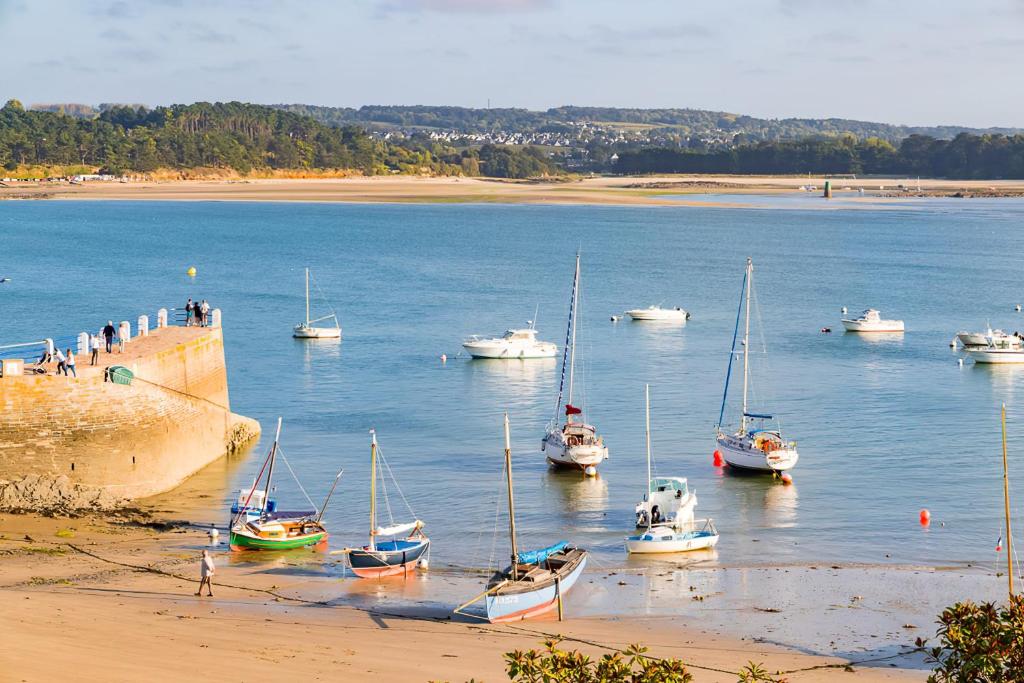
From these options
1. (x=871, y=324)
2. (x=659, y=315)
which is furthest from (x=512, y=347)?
(x=871, y=324)

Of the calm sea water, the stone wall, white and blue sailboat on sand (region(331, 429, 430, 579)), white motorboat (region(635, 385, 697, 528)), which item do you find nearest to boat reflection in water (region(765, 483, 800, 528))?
the calm sea water

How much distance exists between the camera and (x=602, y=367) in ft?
157

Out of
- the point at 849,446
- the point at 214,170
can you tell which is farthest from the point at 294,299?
the point at 214,170

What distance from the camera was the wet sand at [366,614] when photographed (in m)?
17.9

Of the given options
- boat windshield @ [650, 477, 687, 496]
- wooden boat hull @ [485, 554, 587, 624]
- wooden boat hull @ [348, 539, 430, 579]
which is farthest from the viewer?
boat windshield @ [650, 477, 687, 496]

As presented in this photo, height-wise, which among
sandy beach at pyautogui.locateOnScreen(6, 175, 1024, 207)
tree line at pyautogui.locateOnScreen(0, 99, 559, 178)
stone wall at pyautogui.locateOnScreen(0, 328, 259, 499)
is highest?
tree line at pyautogui.locateOnScreen(0, 99, 559, 178)

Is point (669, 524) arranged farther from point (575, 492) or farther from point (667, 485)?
point (575, 492)

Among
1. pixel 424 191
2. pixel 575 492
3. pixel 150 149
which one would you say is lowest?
pixel 575 492

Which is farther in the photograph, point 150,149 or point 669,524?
point 150,149

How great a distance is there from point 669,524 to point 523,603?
585 centimetres

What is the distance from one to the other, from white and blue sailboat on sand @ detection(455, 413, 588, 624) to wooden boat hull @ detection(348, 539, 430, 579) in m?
2.20

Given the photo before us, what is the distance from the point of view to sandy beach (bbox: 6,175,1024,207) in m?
159

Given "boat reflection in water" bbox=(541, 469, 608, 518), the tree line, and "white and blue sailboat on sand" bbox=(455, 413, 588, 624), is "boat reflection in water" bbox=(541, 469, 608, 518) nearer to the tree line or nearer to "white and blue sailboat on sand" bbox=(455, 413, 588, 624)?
"white and blue sailboat on sand" bbox=(455, 413, 588, 624)

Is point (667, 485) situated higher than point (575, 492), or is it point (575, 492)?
point (667, 485)
